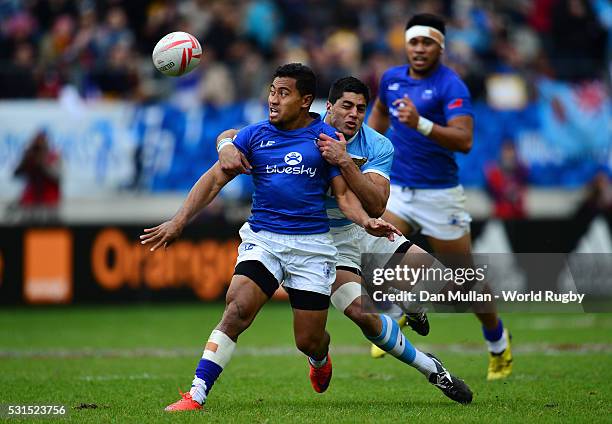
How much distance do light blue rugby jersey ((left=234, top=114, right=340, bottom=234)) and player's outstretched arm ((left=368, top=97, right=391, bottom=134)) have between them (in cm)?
271

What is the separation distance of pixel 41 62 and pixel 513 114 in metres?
9.33

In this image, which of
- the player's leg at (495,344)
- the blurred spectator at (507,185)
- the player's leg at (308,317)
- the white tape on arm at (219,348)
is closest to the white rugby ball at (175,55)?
the player's leg at (308,317)

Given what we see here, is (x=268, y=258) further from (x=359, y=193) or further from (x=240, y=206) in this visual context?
(x=240, y=206)

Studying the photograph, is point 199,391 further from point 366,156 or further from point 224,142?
point 366,156

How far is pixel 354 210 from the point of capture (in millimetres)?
8453

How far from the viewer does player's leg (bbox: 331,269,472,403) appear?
8.70m

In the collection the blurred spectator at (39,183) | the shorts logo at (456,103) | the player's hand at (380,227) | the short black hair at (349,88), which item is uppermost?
the short black hair at (349,88)

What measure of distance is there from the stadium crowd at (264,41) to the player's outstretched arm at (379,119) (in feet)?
31.9

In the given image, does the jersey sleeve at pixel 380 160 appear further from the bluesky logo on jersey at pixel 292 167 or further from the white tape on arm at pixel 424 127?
the white tape on arm at pixel 424 127

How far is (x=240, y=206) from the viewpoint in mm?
20859

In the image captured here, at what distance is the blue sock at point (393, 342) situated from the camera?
28.6ft

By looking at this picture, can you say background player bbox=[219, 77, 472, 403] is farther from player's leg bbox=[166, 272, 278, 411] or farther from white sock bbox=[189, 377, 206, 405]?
white sock bbox=[189, 377, 206, 405]

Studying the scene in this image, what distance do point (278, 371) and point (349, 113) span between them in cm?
360

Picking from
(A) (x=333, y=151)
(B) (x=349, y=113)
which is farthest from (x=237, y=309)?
(B) (x=349, y=113)
